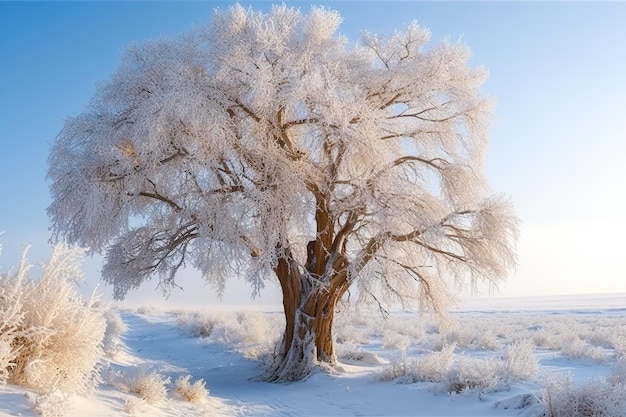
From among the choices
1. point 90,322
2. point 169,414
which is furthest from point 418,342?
point 90,322

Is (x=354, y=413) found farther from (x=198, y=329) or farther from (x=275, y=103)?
(x=198, y=329)

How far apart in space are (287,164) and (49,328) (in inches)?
298

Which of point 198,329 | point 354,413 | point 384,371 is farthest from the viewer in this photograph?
point 198,329

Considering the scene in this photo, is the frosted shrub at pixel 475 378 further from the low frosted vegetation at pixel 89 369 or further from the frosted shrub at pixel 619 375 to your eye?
the frosted shrub at pixel 619 375

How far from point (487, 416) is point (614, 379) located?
200cm

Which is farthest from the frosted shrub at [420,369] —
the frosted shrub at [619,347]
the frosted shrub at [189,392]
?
the frosted shrub at [189,392]

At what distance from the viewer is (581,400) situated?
7664 mm

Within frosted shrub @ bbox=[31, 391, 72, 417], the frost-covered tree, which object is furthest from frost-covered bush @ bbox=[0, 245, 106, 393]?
the frost-covered tree

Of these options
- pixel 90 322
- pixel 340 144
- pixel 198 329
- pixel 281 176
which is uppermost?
pixel 340 144

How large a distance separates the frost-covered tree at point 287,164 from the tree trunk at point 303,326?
1.4 inches

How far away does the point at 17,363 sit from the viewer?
20.4ft

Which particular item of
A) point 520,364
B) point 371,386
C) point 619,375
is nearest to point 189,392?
point 371,386

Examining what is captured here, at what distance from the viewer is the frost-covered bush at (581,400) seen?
24.2 feet

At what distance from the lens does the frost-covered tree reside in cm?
1264
